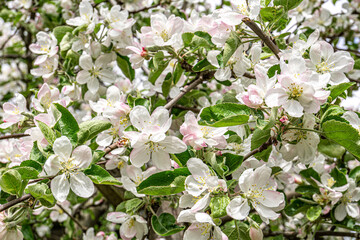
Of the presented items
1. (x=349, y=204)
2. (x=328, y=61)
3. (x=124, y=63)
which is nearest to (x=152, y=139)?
(x=328, y=61)

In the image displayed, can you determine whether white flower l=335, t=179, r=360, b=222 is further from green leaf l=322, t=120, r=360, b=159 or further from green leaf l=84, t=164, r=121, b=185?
green leaf l=84, t=164, r=121, b=185

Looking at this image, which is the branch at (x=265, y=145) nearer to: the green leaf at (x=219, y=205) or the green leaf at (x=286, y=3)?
the green leaf at (x=219, y=205)

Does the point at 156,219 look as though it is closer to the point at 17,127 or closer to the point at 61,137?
the point at 61,137

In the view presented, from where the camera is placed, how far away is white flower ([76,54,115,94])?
1.58 m

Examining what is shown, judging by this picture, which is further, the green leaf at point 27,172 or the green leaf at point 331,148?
the green leaf at point 331,148

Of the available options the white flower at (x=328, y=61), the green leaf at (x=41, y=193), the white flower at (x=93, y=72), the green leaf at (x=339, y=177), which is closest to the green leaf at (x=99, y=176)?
the green leaf at (x=41, y=193)

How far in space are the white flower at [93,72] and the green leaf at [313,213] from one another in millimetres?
1091

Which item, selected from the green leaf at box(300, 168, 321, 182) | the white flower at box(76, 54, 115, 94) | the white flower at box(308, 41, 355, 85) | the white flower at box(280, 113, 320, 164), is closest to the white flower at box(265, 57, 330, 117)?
the white flower at box(280, 113, 320, 164)

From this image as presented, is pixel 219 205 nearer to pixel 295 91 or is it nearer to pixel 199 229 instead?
pixel 199 229

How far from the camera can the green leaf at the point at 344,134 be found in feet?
3.05

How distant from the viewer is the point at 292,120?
103 centimetres

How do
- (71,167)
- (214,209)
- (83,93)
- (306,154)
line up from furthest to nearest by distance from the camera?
(83,93) < (306,154) < (71,167) < (214,209)

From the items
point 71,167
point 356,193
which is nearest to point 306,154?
point 356,193

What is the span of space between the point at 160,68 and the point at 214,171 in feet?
1.82
